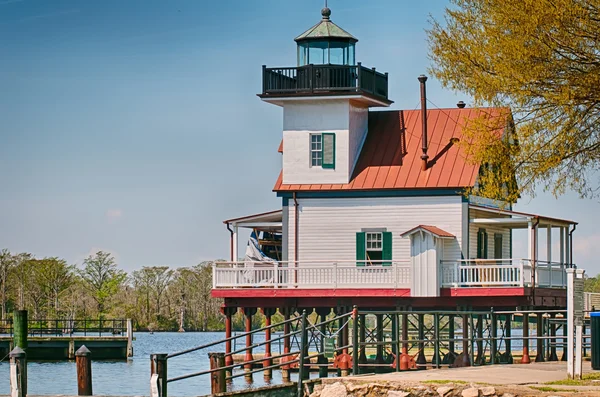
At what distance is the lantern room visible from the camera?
1722 inches

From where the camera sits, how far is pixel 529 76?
87.5 ft

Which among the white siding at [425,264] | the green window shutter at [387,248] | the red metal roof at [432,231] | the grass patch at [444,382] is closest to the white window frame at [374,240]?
the green window shutter at [387,248]

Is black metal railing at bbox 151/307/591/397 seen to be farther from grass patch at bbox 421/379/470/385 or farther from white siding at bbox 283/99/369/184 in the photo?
white siding at bbox 283/99/369/184

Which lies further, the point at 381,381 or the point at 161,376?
the point at 161,376

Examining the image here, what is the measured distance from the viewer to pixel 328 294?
133ft

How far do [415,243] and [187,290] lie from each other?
85806 millimetres

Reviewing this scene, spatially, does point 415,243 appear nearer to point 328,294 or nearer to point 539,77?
point 328,294

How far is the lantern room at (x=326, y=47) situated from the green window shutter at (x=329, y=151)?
8.58 feet

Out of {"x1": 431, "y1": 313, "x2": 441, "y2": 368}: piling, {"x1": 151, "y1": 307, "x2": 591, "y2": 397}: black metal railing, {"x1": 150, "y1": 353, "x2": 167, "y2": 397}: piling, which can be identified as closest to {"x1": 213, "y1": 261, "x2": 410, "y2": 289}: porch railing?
{"x1": 151, "y1": 307, "x2": 591, "y2": 397}: black metal railing

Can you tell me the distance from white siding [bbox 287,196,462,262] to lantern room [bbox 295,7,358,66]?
5.02m

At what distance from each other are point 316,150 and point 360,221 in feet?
10.4

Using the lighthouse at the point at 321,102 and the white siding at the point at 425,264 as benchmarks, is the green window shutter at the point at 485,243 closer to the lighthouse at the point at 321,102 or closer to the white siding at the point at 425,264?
the white siding at the point at 425,264

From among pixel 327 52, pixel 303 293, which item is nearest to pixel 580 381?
pixel 303 293

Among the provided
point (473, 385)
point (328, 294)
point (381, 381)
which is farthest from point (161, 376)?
point (328, 294)
